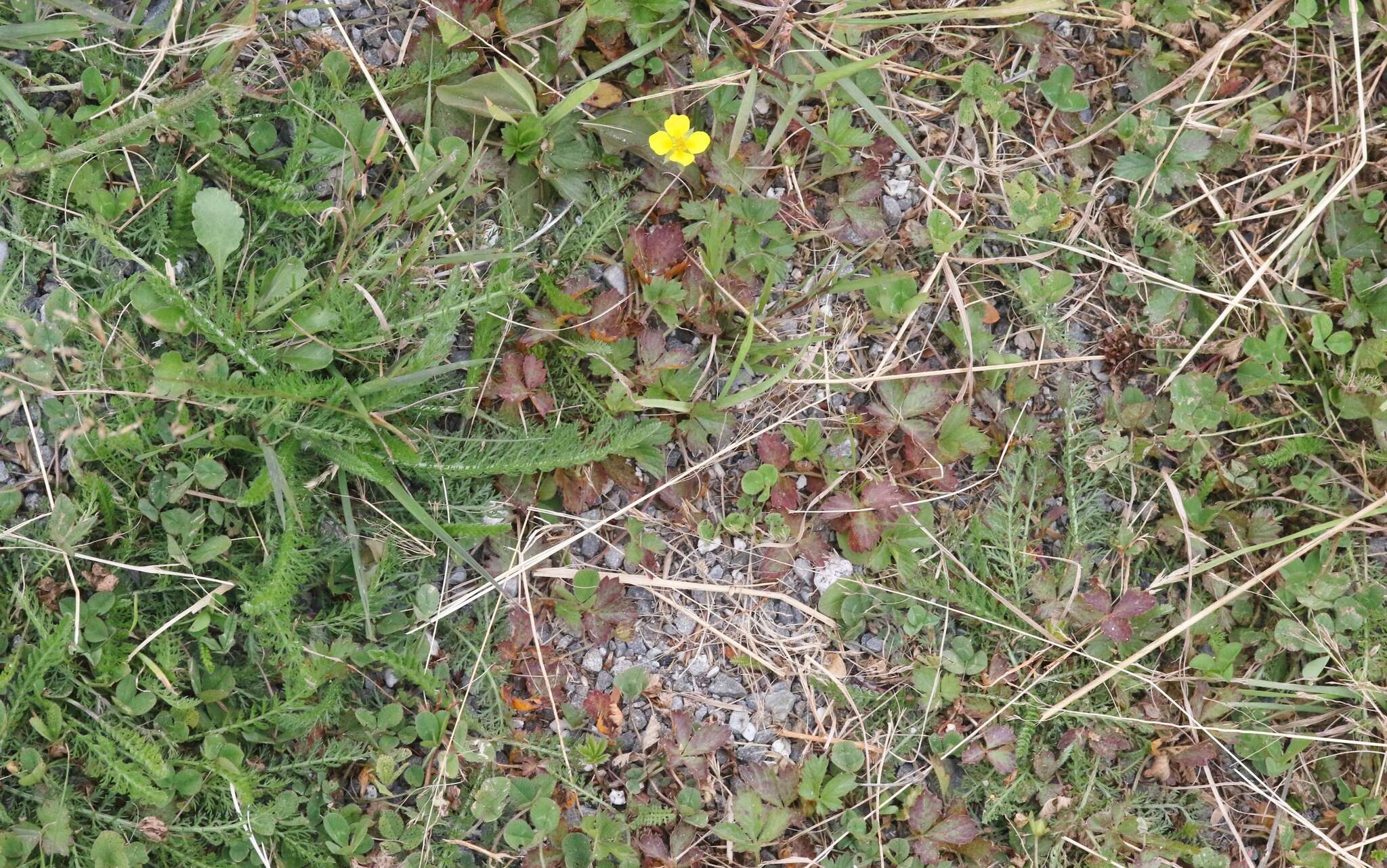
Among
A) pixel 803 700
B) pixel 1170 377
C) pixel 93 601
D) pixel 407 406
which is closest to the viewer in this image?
pixel 93 601

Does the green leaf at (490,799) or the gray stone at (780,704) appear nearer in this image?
the green leaf at (490,799)

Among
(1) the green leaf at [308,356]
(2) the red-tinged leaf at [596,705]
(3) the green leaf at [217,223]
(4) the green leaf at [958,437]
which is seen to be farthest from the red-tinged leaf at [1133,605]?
(3) the green leaf at [217,223]

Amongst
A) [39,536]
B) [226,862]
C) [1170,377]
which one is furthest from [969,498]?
[39,536]

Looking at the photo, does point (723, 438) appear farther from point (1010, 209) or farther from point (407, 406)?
point (1010, 209)

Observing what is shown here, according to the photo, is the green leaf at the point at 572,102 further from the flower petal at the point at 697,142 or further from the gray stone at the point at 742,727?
the gray stone at the point at 742,727

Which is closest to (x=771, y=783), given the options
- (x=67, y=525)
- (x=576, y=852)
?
(x=576, y=852)

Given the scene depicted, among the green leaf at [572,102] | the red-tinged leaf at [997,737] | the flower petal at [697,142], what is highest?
the green leaf at [572,102]

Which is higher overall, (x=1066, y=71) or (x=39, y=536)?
(x=1066, y=71)
